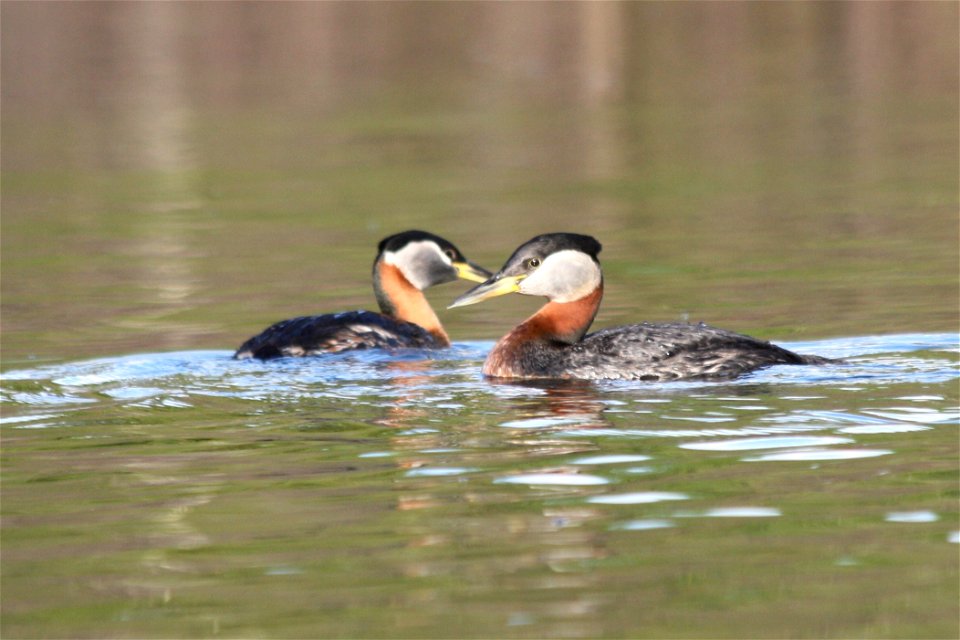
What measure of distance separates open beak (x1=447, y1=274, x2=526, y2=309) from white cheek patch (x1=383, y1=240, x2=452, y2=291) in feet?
7.22

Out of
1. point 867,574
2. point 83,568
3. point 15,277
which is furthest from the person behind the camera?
point 15,277

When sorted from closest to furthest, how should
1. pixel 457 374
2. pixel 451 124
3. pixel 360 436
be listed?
pixel 360 436 < pixel 457 374 < pixel 451 124

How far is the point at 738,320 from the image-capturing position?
12859mm

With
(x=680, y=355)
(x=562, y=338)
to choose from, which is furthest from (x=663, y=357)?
(x=562, y=338)

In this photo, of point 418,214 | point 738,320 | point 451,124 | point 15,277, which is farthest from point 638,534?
point 451,124

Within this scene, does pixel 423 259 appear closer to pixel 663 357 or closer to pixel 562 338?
pixel 562 338

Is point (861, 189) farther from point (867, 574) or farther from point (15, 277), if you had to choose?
point (867, 574)

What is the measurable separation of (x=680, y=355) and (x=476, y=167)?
1295 cm

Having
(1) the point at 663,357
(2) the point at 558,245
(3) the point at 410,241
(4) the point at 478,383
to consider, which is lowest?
(4) the point at 478,383

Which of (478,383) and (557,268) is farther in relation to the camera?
(557,268)

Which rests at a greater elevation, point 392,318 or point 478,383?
point 392,318

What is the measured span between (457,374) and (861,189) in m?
9.62

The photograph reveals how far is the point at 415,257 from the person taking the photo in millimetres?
13680

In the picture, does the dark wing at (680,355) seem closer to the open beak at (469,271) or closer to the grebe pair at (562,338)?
the grebe pair at (562,338)
